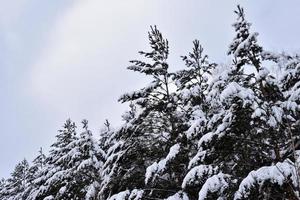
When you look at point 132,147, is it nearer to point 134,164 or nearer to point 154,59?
point 134,164

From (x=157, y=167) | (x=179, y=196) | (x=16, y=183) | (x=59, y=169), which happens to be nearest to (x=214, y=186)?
(x=179, y=196)

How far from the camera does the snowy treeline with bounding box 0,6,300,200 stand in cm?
927

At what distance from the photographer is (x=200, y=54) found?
50.9 ft

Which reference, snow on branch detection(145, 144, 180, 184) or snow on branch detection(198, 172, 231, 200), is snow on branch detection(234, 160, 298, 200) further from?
snow on branch detection(145, 144, 180, 184)

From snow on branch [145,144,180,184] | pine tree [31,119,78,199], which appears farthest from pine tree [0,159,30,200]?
snow on branch [145,144,180,184]

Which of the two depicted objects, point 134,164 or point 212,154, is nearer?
point 212,154

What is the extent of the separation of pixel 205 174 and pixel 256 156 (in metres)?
1.73

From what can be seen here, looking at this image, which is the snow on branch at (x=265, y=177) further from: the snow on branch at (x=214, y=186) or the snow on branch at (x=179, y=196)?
the snow on branch at (x=179, y=196)

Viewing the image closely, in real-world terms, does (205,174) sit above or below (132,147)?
below

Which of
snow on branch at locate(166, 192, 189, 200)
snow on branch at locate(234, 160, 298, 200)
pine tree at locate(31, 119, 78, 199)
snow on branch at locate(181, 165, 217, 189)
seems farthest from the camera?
pine tree at locate(31, 119, 78, 199)

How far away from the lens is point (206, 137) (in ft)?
33.0

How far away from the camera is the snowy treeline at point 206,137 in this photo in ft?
30.4

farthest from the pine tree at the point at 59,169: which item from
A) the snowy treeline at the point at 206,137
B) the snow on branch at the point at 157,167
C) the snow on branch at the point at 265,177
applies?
the snow on branch at the point at 265,177

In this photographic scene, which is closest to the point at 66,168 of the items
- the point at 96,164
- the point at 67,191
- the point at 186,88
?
the point at 67,191
